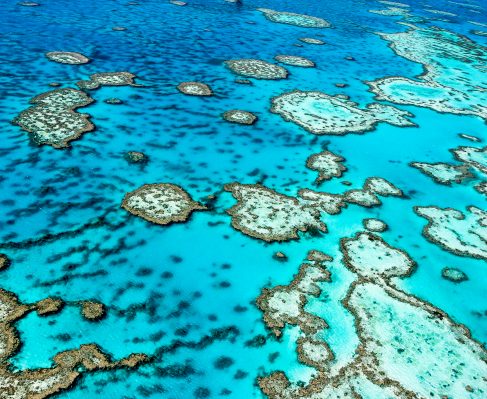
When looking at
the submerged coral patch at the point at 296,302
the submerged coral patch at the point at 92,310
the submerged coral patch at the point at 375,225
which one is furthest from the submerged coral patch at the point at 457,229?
the submerged coral patch at the point at 92,310

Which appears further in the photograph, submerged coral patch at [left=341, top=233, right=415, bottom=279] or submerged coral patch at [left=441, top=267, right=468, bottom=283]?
submerged coral patch at [left=441, top=267, right=468, bottom=283]

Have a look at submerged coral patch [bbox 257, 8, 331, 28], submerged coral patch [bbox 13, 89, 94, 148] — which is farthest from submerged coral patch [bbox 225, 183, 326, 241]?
submerged coral patch [bbox 257, 8, 331, 28]

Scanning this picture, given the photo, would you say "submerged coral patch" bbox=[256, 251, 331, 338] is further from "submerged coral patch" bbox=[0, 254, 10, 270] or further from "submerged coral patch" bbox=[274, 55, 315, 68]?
"submerged coral patch" bbox=[274, 55, 315, 68]

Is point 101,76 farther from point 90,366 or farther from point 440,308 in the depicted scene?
point 440,308

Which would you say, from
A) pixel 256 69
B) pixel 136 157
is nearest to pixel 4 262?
pixel 136 157

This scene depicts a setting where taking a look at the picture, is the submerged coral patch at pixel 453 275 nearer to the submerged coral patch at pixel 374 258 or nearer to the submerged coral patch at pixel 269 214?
the submerged coral patch at pixel 374 258
